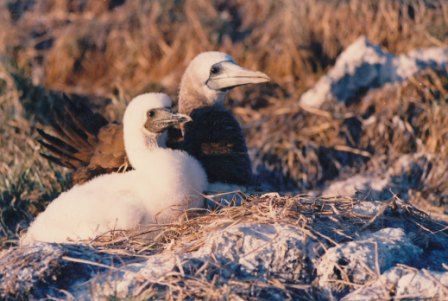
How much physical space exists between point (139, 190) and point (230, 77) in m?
1.43

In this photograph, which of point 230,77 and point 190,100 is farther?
point 190,100

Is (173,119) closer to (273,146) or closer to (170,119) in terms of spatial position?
(170,119)

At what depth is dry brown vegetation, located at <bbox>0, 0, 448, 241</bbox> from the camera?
8609mm

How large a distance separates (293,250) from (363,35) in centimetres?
577

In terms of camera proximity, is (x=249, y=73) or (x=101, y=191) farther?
(x=249, y=73)

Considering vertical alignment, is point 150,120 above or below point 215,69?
below

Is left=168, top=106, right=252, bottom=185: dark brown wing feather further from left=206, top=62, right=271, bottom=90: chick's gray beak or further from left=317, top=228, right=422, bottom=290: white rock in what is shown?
left=317, top=228, right=422, bottom=290: white rock

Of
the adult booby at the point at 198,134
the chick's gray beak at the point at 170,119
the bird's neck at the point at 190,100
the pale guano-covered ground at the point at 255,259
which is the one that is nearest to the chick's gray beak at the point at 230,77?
the adult booby at the point at 198,134

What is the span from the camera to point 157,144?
5.96 meters

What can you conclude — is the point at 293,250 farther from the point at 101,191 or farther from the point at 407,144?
the point at 407,144

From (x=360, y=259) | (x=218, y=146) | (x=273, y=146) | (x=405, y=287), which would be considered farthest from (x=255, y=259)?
(x=273, y=146)

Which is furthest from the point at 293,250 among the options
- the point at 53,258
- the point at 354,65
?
the point at 354,65

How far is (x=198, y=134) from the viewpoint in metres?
6.38

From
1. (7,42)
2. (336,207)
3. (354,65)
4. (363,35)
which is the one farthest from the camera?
(7,42)
